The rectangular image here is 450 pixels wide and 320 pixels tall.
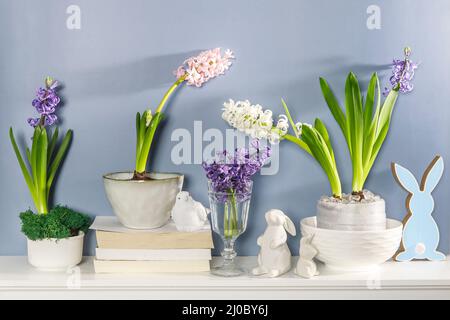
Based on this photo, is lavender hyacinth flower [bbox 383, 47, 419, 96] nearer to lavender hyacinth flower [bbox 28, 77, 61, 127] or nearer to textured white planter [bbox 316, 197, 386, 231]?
textured white planter [bbox 316, 197, 386, 231]

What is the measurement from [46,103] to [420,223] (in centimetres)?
86

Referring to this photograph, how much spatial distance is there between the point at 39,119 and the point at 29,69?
0.38 ft

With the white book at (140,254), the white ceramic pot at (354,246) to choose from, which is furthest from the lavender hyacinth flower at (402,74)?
the white book at (140,254)

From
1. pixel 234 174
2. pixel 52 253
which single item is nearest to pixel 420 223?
pixel 234 174

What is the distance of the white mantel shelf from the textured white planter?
10cm

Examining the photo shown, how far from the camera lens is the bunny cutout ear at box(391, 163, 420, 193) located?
1.44m

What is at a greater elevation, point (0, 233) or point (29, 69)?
point (29, 69)

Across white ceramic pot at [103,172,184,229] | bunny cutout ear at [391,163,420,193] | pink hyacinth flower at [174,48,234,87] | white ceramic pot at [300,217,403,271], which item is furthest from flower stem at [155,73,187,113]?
bunny cutout ear at [391,163,420,193]

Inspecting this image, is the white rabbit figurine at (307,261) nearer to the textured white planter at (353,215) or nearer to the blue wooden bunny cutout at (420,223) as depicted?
the textured white planter at (353,215)

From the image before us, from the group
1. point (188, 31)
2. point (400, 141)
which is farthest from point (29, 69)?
point (400, 141)

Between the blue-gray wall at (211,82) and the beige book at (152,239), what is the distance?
0.54ft

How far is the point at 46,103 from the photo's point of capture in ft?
4.58
